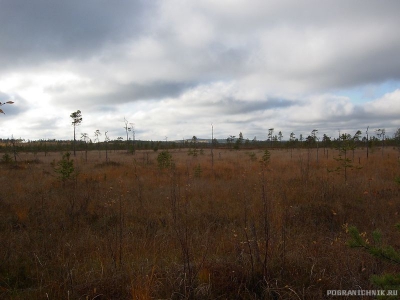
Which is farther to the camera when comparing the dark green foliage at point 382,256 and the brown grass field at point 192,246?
the brown grass field at point 192,246

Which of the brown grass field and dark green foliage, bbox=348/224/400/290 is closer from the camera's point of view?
dark green foliage, bbox=348/224/400/290

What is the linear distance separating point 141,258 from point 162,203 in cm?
354

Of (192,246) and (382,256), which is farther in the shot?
(192,246)

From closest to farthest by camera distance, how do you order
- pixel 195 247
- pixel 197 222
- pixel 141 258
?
pixel 141 258 → pixel 195 247 → pixel 197 222

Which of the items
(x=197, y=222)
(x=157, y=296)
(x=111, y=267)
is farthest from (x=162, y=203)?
(x=157, y=296)

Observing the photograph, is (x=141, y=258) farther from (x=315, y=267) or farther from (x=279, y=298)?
(x=315, y=267)

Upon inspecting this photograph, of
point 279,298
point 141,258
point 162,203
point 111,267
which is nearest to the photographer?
point 279,298

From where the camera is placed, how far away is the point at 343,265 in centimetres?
330

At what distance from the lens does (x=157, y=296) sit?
105 inches

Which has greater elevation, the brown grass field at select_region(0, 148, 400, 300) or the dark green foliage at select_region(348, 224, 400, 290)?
the dark green foliage at select_region(348, 224, 400, 290)

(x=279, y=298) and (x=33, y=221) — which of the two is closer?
(x=279, y=298)

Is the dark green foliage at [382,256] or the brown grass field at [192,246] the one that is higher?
the dark green foliage at [382,256]

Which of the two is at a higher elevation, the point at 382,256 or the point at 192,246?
the point at 382,256

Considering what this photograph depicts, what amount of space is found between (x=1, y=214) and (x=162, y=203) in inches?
156
